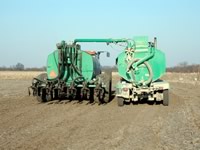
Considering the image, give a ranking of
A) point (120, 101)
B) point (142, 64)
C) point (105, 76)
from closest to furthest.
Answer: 1. point (120, 101)
2. point (142, 64)
3. point (105, 76)

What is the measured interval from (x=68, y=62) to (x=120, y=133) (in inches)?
318

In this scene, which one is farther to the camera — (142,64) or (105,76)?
(105,76)

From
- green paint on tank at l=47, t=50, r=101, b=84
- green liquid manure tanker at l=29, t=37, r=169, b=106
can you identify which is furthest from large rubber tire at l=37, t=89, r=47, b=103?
green paint on tank at l=47, t=50, r=101, b=84

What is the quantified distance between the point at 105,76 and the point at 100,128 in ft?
22.4

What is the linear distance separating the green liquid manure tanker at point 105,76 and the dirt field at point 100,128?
1.10 meters

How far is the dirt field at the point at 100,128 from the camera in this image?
8062mm

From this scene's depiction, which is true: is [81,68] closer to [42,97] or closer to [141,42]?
[42,97]

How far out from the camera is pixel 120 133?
30.8 ft

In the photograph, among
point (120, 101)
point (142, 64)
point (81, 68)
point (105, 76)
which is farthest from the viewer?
point (81, 68)

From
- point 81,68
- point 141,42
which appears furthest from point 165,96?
point 81,68

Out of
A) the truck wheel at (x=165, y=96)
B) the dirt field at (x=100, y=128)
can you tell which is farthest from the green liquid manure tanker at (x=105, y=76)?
the dirt field at (x=100, y=128)

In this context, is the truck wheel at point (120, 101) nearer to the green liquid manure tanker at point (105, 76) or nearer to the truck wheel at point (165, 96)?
the green liquid manure tanker at point (105, 76)

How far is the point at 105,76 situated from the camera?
16.8 m

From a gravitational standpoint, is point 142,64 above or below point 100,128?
above
